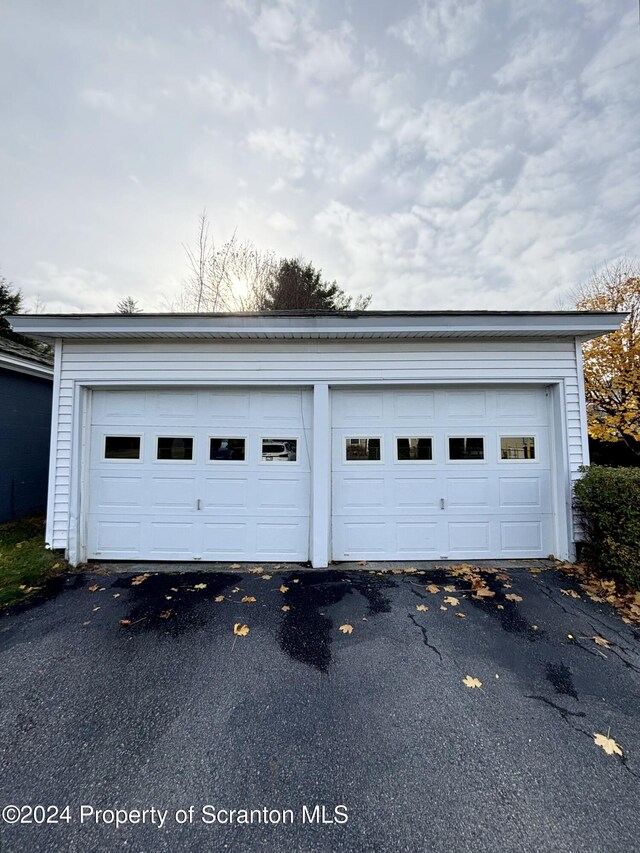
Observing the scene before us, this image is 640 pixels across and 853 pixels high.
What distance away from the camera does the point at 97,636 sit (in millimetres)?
3072

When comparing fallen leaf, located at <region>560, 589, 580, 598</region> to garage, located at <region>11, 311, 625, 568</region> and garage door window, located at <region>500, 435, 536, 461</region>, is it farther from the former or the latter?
garage door window, located at <region>500, 435, 536, 461</region>

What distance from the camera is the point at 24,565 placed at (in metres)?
4.32

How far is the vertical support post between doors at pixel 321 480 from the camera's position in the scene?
4.40 metres

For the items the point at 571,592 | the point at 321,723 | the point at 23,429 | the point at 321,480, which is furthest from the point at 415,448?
the point at 23,429

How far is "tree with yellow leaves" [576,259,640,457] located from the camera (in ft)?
23.3

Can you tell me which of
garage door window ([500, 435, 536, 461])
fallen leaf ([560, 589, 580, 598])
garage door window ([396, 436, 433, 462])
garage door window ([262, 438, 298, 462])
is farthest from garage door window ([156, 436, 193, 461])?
fallen leaf ([560, 589, 580, 598])

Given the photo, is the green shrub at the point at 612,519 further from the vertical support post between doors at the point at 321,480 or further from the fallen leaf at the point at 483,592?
the vertical support post between doors at the point at 321,480

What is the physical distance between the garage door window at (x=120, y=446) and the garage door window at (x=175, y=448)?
35 cm

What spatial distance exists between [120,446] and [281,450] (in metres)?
2.32

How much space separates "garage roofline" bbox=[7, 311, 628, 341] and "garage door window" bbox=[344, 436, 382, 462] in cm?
148

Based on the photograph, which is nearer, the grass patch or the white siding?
the grass patch

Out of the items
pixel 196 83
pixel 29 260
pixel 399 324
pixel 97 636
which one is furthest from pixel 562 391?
pixel 29 260

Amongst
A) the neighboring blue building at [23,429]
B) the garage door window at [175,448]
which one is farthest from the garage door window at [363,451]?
the neighboring blue building at [23,429]

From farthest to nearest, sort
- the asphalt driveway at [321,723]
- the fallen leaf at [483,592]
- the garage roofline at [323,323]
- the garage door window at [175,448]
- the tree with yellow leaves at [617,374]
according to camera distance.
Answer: the tree with yellow leaves at [617,374], the garage door window at [175,448], the garage roofline at [323,323], the fallen leaf at [483,592], the asphalt driveway at [321,723]
